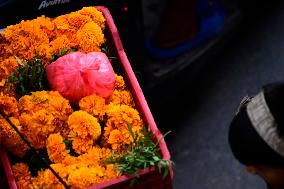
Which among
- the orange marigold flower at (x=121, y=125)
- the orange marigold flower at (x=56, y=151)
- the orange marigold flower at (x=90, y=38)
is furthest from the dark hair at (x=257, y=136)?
the orange marigold flower at (x=90, y=38)

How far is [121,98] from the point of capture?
2.27 meters

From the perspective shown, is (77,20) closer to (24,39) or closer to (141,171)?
(24,39)

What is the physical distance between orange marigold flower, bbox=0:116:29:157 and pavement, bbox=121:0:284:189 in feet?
4.91

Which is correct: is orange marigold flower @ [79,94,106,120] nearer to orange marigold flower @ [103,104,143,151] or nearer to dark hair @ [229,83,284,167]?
orange marigold flower @ [103,104,143,151]

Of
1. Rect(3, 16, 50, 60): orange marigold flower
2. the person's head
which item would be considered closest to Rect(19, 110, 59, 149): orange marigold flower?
Rect(3, 16, 50, 60): orange marigold flower

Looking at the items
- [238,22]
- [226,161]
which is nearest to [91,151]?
[226,161]

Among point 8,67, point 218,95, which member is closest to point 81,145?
point 8,67

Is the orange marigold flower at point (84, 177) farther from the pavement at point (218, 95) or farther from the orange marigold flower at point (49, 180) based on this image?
the pavement at point (218, 95)

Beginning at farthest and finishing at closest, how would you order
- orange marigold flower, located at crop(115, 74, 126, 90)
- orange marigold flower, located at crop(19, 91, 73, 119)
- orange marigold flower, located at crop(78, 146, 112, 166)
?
1. orange marigold flower, located at crop(115, 74, 126, 90)
2. orange marigold flower, located at crop(19, 91, 73, 119)
3. orange marigold flower, located at crop(78, 146, 112, 166)

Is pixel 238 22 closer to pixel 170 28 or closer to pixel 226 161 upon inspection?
pixel 170 28

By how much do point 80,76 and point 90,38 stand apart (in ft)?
0.81

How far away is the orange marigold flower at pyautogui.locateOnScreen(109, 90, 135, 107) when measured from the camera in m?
2.26

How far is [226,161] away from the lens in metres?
3.98

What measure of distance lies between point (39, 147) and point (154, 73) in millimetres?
2081
